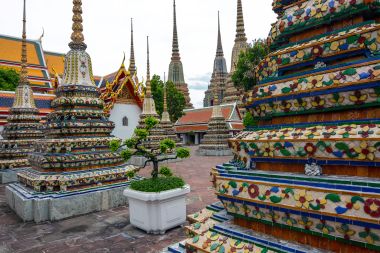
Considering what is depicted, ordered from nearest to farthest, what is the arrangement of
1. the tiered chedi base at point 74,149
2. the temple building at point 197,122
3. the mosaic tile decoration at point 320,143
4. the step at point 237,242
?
the mosaic tile decoration at point 320,143, the step at point 237,242, the tiered chedi base at point 74,149, the temple building at point 197,122

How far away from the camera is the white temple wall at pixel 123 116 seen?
1799cm

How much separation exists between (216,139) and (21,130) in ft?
52.5

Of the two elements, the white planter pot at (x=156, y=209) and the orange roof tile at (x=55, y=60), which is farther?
the orange roof tile at (x=55, y=60)

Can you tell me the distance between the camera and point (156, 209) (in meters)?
5.47

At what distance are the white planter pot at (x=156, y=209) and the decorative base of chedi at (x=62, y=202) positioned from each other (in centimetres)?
191

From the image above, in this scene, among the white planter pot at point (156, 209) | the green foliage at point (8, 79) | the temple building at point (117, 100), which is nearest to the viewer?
the white planter pot at point (156, 209)

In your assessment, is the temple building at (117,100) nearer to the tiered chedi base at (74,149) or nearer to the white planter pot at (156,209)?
the tiered chedi base at (74,149)

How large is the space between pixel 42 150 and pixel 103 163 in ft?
6.16

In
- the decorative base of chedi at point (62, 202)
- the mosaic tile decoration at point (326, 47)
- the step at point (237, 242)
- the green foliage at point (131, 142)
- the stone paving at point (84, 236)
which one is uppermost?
the mosaic tile decoration at point (326, 47)

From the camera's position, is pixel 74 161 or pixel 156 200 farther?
pixel 74 161

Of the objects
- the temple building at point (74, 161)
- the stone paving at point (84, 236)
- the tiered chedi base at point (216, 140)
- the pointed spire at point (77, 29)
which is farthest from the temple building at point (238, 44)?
the stone paving at point (84, 236)

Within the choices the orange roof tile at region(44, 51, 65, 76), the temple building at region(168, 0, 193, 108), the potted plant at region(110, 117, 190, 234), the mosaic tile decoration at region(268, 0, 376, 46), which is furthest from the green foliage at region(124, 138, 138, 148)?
the temple building at region(168, 0, 193, 108)

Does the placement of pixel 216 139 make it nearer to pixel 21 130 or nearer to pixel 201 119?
pixel 201 119

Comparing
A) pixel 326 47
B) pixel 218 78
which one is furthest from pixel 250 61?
pixel 218 78
